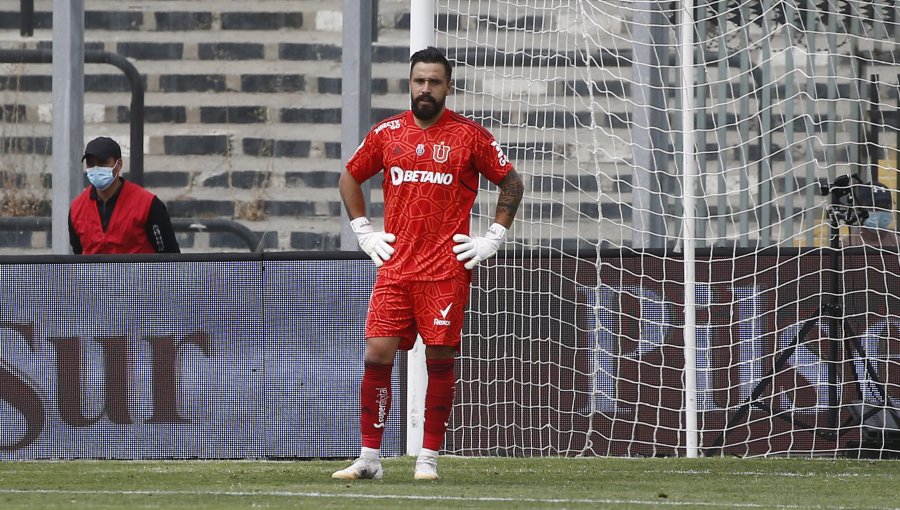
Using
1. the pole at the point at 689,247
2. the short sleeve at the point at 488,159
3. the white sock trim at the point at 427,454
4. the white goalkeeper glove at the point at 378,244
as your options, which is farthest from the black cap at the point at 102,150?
the pole at the point at 689,247

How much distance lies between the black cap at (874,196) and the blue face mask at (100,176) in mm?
3694

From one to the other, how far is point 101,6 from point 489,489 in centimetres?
839

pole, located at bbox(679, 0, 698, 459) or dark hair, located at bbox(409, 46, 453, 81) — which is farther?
pole, located at bbox(679, 0, 698, 459)

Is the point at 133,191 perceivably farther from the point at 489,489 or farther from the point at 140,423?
the point at 489,489

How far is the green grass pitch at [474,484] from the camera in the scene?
15.9ft

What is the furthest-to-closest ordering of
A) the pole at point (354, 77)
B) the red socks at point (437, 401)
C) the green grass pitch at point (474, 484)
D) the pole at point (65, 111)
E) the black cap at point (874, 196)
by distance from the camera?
the pole at point (65, 111), the pole at point (354, 77), the black cap at point (874, 196), the red socks at point (437, 401), the green grass pitch at point (474, 484)

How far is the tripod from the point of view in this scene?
7.05 m

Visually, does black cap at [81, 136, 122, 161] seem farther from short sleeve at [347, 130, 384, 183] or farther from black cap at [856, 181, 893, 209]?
black cap at [856, 181, 893, 209]

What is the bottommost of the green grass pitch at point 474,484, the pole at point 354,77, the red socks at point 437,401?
the green grass pitch at point 474,484

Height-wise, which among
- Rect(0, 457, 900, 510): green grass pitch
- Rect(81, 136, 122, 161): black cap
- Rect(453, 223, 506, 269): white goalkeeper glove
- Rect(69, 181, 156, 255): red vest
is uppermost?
Rect(81, 136, 122, 161): black cap

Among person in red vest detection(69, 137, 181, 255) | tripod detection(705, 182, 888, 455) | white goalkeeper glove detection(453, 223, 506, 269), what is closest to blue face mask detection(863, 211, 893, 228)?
tripod detection(705, 182, 888, 455)

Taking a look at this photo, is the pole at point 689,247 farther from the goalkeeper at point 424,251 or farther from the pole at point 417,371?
the goalkeeper at point 424,251

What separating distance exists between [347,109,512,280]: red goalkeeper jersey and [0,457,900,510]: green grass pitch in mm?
832

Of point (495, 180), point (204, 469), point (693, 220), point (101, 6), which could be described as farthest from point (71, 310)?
point (101, 6)
